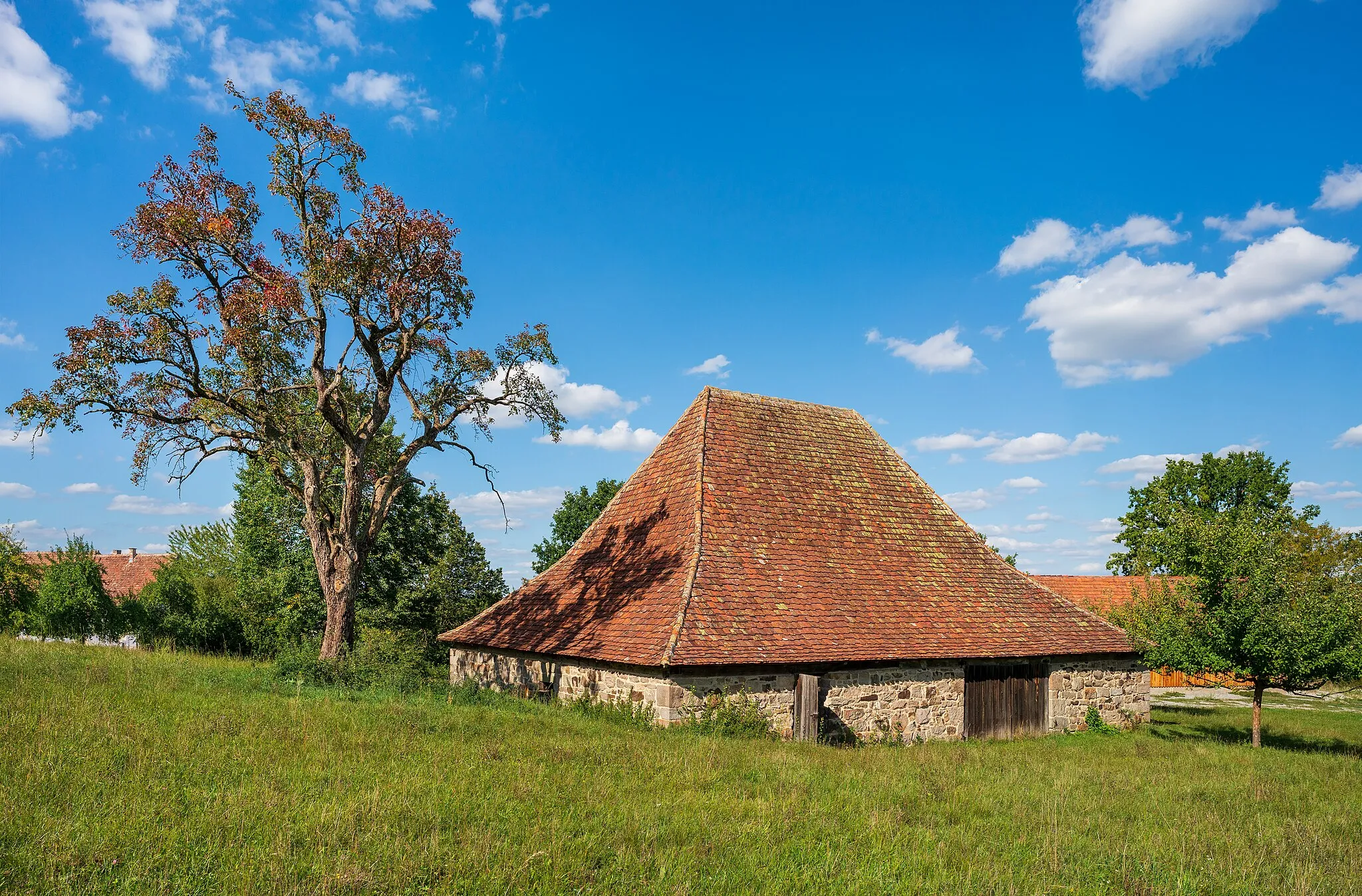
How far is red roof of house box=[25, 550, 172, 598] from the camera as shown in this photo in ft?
134

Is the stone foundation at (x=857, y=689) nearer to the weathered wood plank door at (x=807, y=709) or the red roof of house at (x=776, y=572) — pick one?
the weathered wood plank door at (x=807, y=709)

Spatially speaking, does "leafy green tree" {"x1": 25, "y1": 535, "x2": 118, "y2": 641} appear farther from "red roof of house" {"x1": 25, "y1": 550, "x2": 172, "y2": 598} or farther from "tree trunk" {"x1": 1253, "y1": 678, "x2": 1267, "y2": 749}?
"tree trunk" {"x1": 1253, "y1": 678, "x2": 1267, "y2": 749}

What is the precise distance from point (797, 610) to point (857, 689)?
1.83 metres

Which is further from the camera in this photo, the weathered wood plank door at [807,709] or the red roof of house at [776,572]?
the red roof of house at [776,572]

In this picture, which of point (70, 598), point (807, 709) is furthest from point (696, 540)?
point (70, 598)

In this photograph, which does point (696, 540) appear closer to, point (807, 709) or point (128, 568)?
point (807, 709)

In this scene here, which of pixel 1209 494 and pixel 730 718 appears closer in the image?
pixel 730 718

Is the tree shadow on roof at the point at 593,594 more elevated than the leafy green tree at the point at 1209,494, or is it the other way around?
the leafy green tree at the point at 1209,494

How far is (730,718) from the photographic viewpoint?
42.9 feet

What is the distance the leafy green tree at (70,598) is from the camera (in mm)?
23062

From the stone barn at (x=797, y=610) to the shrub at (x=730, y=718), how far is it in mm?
166

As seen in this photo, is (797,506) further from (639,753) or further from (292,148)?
(292,148)

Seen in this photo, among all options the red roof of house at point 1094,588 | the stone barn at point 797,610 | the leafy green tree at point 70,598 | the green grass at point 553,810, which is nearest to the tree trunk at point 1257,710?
the stone barn at point 797,610

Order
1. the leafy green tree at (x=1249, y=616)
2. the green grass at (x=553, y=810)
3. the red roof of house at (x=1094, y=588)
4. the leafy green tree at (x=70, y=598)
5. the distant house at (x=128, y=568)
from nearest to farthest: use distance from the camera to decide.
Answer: the green grass at (x=553, y=810)
the leafy green tree at (x=1249, y=616)
the leafy green tree at (x=70, y=598)
the red roof of house at (x=1094, y=588)
the distant house at (x=128, y=568)
